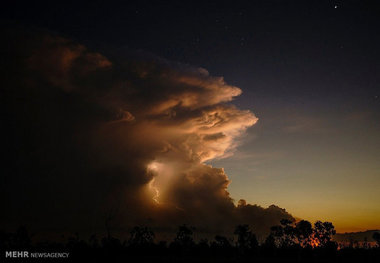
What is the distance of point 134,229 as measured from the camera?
19100 cm

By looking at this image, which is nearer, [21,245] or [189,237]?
[21,245]

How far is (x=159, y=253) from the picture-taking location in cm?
15325

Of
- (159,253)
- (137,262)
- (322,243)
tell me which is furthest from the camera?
(322,243)

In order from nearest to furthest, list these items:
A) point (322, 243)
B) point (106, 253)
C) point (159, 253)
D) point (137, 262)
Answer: point (137, 262) < point (106, 253) < point (159, 253) < point (322, 243)

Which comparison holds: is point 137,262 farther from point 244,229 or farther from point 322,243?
point 322,243

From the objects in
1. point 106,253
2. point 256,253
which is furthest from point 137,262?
point 256,253

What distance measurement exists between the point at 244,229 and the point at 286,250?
107 feet

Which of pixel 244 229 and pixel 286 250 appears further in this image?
pixel 244 229

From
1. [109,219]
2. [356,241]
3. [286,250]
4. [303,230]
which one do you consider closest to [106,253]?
[109,219]

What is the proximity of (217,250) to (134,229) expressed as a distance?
156 ft

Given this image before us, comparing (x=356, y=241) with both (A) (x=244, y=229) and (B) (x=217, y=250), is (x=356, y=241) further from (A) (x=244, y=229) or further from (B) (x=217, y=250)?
(B) (x=217, y=250)

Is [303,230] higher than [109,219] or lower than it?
lower

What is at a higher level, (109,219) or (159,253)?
(109,219)

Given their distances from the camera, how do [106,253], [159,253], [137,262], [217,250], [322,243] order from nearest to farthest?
1. [137,262]
2. [106,253]
3. [159,253]
4. [217,250]
5. [322,243]
